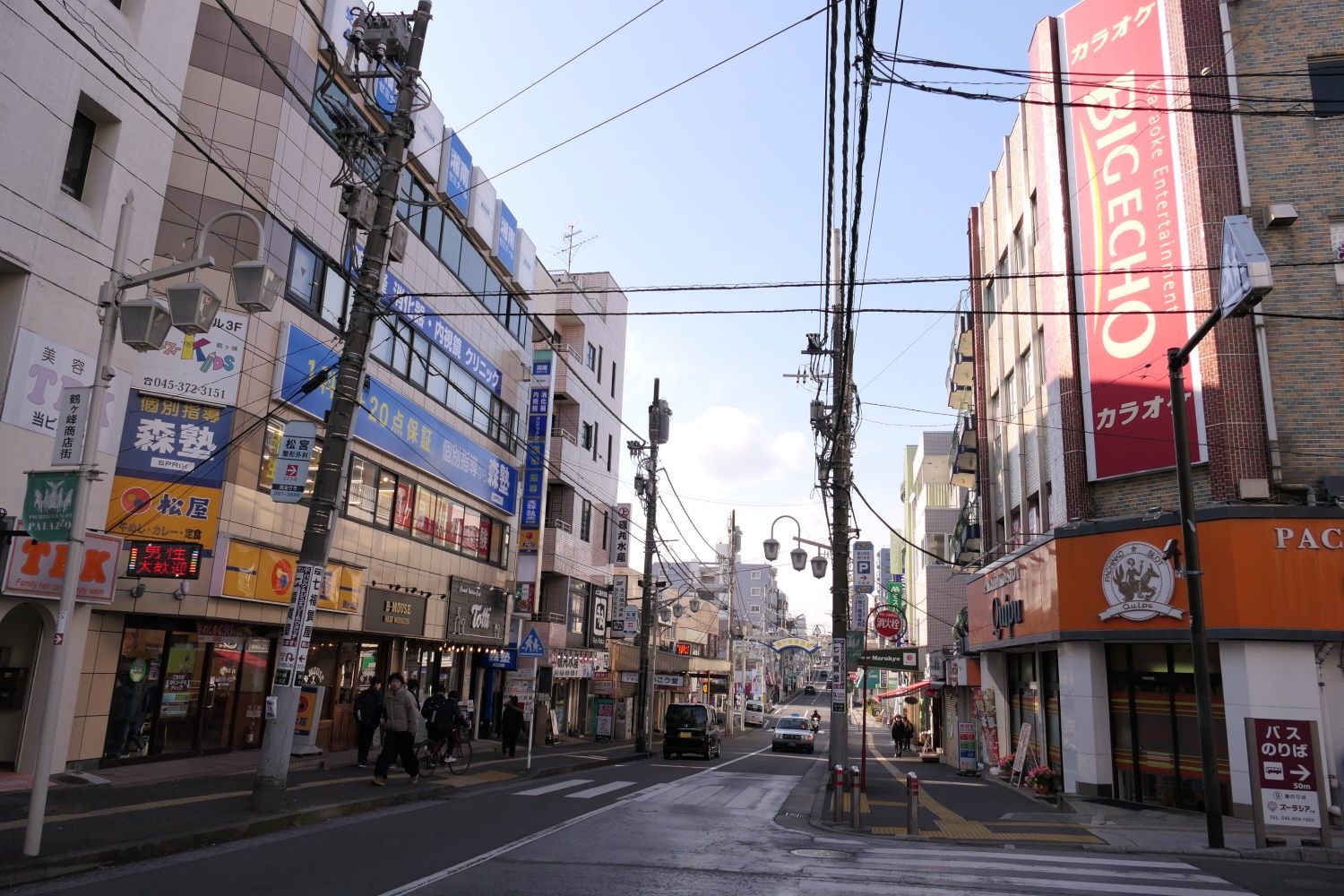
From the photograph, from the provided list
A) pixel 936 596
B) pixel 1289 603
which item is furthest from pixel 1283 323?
pixel 936 596

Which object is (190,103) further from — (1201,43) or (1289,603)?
(1289,603)

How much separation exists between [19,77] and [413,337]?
1196 centimetres

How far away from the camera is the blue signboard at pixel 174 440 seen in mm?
15805

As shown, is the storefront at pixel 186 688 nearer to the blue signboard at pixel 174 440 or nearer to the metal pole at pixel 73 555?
the blue signboard at pixel 174 440

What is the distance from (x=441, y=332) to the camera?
2602cm

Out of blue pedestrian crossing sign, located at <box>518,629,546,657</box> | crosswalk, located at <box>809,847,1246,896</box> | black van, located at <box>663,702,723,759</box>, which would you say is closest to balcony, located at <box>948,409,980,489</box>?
black van, located at <box>663,702,723,759</box>

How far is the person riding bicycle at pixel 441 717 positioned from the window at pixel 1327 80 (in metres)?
21.1

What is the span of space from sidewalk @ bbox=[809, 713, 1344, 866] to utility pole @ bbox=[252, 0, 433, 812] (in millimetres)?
8194

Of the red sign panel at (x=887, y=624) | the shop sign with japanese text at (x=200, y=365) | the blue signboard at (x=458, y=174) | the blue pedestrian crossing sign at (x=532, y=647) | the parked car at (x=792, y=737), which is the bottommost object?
the parked car at (x=792, y=737)

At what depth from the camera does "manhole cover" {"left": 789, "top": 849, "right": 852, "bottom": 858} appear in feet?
36.8

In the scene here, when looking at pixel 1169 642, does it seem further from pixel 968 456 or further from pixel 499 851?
pixel 968 456

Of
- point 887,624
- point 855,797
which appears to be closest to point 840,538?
point 887,624

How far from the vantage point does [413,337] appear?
24609 millimetres

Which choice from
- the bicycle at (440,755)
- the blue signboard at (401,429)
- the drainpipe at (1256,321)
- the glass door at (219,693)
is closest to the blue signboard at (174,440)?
the blue signboard at (401,429)
